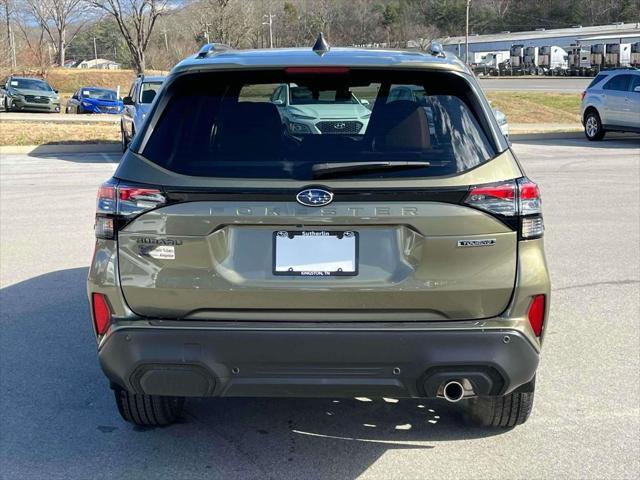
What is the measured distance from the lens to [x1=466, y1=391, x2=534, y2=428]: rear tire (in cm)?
384

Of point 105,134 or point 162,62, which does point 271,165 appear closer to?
point 105,134

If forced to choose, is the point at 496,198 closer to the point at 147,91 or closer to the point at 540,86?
the point at 147,91

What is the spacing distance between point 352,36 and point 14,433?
75363 millimetres

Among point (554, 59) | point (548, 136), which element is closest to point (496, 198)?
point (548, 136)

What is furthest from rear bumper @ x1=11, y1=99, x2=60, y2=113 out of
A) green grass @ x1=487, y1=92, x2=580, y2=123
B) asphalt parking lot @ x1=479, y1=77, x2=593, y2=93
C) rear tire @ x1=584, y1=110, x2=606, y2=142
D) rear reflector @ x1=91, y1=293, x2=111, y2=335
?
rear reflector @ x1=91, y1=293, x2=111, y2=335

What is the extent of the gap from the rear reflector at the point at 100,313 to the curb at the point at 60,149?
51.1 feet

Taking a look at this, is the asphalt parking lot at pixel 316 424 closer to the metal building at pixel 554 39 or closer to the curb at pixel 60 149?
A: the curb at pixel 60 149

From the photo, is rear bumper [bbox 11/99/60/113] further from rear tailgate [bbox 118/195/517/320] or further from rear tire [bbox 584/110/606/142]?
→ rear tailgate [bbox 118/195/517/320]

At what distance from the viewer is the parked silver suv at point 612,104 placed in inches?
771

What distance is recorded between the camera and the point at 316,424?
415 centimetres

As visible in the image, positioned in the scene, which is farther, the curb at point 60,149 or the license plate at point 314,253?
the curb at point 60,149

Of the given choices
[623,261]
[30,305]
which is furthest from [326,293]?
[623,261]

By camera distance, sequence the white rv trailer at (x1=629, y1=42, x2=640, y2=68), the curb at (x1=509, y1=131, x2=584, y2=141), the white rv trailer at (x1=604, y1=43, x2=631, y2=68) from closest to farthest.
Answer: the curb at (x1=509, y1=131, x2=584, y2=141) → the white rv trailer at (x1=604, y1=43, x2=631, y2=68) → the white rv trailer at (x1=629, y1=42, x2=640, y2=68)

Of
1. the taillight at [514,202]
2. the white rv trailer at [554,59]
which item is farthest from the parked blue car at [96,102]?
the white rv trailer at [554,59]
